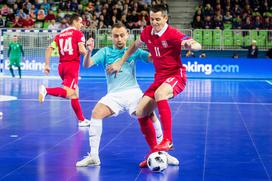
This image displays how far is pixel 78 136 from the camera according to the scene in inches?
361

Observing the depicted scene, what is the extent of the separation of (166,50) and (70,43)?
4559 mm

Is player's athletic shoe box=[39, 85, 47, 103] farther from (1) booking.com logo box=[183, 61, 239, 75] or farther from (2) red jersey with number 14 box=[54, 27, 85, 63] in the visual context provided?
(1) booking.com logo box=[183, 61, 239, 75]

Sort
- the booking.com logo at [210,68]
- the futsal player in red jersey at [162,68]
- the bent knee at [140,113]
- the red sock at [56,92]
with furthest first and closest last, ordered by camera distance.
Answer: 1. the booking.com logo at [210,68]
2. the red sock at [56,92]
3. the bent knee at [140,113]
4. the futsal player in red jersey at [162,68]

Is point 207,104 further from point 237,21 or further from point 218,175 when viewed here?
point 237,21

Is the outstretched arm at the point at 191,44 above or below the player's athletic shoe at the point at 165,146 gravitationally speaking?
above

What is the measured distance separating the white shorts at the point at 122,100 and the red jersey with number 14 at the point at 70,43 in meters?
3.95

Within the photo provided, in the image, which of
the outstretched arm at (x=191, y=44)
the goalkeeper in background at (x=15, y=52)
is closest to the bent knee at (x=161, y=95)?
the outstretched arm at (x=191, y=44)

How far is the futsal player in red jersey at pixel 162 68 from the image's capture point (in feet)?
20.8

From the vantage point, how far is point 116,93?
6926 millimetres

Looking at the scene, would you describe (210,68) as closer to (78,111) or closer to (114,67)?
(78,111)

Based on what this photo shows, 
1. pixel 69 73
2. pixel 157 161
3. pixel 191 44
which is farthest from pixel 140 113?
pixel 69 73

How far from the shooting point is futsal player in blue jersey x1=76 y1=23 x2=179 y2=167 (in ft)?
22.0

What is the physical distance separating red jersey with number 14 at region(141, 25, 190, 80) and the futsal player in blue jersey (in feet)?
1.35

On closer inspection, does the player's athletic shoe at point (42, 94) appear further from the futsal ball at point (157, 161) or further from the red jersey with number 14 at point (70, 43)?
the futsal ball at point (157, 161)
